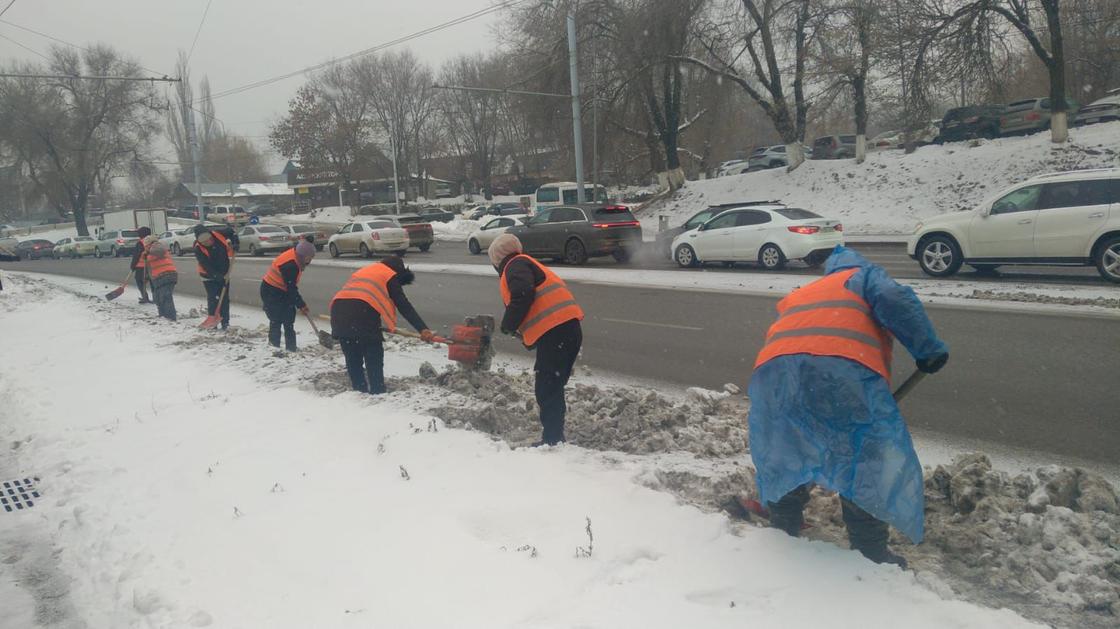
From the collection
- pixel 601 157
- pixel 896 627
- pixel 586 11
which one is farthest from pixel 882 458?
pixel 601 157

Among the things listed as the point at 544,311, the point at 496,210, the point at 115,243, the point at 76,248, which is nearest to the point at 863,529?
the point at 544,311

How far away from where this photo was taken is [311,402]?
22.7 ft

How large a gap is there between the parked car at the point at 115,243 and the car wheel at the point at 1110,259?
149 ft

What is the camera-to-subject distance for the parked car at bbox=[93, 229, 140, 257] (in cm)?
4375

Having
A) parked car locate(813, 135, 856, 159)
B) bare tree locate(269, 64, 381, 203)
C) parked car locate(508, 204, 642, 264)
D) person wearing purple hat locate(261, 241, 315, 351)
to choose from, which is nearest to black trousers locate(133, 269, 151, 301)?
person wearing purple hat locate(261, 241, 315, 351)

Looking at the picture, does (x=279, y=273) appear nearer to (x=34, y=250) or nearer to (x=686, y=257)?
(x=686, y=257)

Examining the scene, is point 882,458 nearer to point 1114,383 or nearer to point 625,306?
point 1114,383

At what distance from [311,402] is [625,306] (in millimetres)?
7110

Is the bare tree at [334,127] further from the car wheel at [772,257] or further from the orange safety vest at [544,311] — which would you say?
the orange safety vest at [544,311]

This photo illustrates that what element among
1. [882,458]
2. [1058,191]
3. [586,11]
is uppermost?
[586,11]

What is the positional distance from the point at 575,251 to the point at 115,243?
35.3 metres

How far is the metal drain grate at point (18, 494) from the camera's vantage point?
5.50 metres

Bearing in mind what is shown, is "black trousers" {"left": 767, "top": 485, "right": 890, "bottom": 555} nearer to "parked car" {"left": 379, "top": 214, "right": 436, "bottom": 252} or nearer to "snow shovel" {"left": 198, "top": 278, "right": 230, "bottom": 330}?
"snow shovel" {"left": 198, "top": 278, "right": 230, "bottom": 330}

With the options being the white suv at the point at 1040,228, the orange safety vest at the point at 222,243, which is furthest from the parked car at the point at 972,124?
the orange safety vest at the point at 222,243
